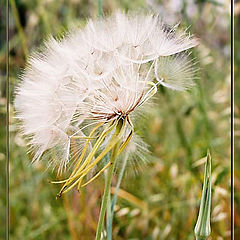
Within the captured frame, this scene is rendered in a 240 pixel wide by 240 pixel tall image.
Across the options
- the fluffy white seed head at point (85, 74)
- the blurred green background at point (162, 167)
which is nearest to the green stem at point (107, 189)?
the fluffy white seed head at point (85, 74)

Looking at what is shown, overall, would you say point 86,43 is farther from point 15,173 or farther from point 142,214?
point 15,173

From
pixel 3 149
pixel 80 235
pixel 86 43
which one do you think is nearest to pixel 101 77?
pixel 86 43

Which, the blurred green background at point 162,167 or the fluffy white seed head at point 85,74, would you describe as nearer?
the fluffy white seed head at point 85,74

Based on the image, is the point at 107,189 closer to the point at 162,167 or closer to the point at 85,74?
the point at 85,74

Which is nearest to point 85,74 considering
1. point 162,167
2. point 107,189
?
point 107,189

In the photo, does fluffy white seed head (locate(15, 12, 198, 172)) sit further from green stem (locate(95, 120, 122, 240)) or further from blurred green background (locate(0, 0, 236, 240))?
blurred green background (locate(0, 0, 236, 240))

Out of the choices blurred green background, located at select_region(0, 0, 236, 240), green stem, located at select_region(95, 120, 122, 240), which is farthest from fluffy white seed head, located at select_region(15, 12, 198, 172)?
blurred green background, located at select_region(0, 0, 236, 240)

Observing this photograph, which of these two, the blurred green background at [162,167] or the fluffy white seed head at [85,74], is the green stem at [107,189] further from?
the blurred green background at [162,167]
